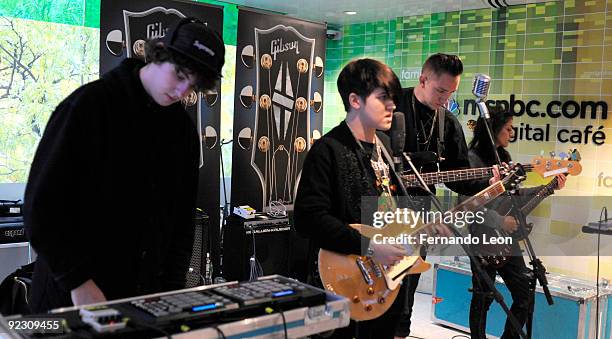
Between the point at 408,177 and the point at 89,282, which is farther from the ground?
the point at 408,177

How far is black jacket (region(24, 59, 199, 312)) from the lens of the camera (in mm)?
1610

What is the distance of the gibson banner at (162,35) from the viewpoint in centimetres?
419

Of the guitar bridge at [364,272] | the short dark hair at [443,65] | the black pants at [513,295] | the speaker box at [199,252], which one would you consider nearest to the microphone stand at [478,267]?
the guitar bridge at [364,272]

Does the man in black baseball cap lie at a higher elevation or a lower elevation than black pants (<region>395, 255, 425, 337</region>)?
higher

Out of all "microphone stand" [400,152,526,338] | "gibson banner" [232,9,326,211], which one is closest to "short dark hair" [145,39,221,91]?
"microphone stand" [400,152,526,338]

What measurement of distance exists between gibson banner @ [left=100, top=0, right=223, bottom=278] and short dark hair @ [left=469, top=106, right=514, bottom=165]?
5.70ft

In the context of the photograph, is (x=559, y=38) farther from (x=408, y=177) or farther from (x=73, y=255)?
(x=73, y=255)

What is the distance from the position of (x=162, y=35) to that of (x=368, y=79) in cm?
266

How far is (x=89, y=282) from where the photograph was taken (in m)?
1.65

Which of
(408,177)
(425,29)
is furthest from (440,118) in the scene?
(425,29)

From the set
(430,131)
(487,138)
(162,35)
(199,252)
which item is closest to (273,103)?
(162,35)

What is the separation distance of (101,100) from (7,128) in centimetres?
427

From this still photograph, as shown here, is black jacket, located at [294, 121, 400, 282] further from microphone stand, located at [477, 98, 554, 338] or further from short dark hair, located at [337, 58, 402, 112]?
microphone stand, located at [477, 98, 554, 338]

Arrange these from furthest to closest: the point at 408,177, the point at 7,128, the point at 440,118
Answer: the point at 7,128 → the point at 440,118 → the point at 408,177
